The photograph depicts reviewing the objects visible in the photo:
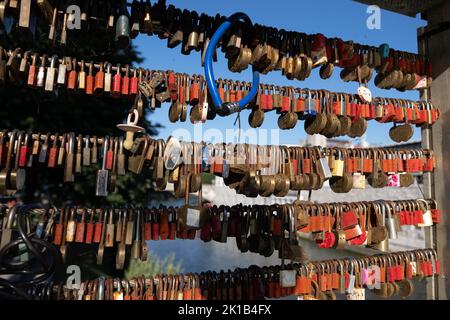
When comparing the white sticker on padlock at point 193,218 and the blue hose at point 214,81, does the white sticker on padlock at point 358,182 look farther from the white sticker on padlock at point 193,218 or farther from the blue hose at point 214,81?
the white sticker on padlock at point 193,218

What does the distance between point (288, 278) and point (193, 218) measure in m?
0.82

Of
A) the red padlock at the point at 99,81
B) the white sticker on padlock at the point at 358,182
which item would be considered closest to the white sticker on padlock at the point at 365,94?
the white sticker on padlock at the point at 358,182

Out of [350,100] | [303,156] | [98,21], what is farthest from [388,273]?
[98,21]

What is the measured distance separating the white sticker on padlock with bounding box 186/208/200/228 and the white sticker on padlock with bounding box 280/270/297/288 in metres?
0.72

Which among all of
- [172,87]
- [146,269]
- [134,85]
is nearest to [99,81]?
[134,85]

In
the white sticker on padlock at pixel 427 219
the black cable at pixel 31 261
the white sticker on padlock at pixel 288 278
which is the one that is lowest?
the white sticker on padlock at pixel 288 278

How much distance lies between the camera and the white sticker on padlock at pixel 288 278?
81.4 inches

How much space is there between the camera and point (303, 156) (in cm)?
226

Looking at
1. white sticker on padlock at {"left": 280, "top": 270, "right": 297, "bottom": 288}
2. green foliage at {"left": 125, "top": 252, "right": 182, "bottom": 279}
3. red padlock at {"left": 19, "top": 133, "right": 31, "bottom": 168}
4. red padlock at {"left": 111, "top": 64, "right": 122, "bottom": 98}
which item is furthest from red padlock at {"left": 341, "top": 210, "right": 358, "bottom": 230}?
green foliage at {"left": 125, "top": 252, "right": 182, "bottom": 279}

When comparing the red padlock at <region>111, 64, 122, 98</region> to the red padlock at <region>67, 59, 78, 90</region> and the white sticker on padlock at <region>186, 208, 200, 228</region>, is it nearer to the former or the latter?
the red padlock at <region>67, 59, 78, 90</region>

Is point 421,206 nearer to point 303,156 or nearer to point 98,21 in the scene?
point 303,156

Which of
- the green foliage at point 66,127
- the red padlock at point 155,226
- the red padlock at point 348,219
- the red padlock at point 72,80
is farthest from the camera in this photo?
the green foliage at point 66,127

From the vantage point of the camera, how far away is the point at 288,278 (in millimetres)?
2076

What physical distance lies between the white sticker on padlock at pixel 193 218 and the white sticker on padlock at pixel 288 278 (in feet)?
2.37
